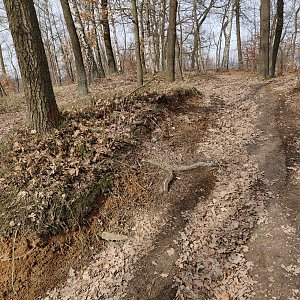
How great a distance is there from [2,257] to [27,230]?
18.9 inches

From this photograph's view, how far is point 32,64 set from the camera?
4.96 meters

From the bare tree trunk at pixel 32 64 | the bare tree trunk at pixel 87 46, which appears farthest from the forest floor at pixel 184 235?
the bare tree trunk at pixel 87 46

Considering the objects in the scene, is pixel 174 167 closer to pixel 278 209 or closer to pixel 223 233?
pixel 223 233

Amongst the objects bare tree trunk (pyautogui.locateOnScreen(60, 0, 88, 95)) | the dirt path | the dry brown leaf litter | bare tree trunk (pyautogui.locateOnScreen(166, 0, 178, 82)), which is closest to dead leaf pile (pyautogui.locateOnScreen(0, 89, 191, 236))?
the dry brown leaf litter

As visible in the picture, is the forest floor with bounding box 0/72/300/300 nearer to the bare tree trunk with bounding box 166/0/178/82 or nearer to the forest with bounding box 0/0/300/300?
the forest with bounding box 0/0/300/300

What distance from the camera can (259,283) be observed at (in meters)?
3.31

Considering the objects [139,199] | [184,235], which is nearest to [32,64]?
[139,199]

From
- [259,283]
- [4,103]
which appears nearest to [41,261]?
[259,283]

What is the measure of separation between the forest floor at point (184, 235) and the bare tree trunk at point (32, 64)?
1734 mm

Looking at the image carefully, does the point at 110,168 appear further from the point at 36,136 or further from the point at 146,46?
the point at 146,46

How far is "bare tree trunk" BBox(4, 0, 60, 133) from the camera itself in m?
4.76

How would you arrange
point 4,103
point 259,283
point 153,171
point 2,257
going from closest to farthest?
point 259,283 → point 2,257 → point 153,171 → point 4,103

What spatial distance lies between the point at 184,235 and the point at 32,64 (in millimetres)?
4218

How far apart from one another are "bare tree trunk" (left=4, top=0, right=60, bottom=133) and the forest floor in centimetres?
173
